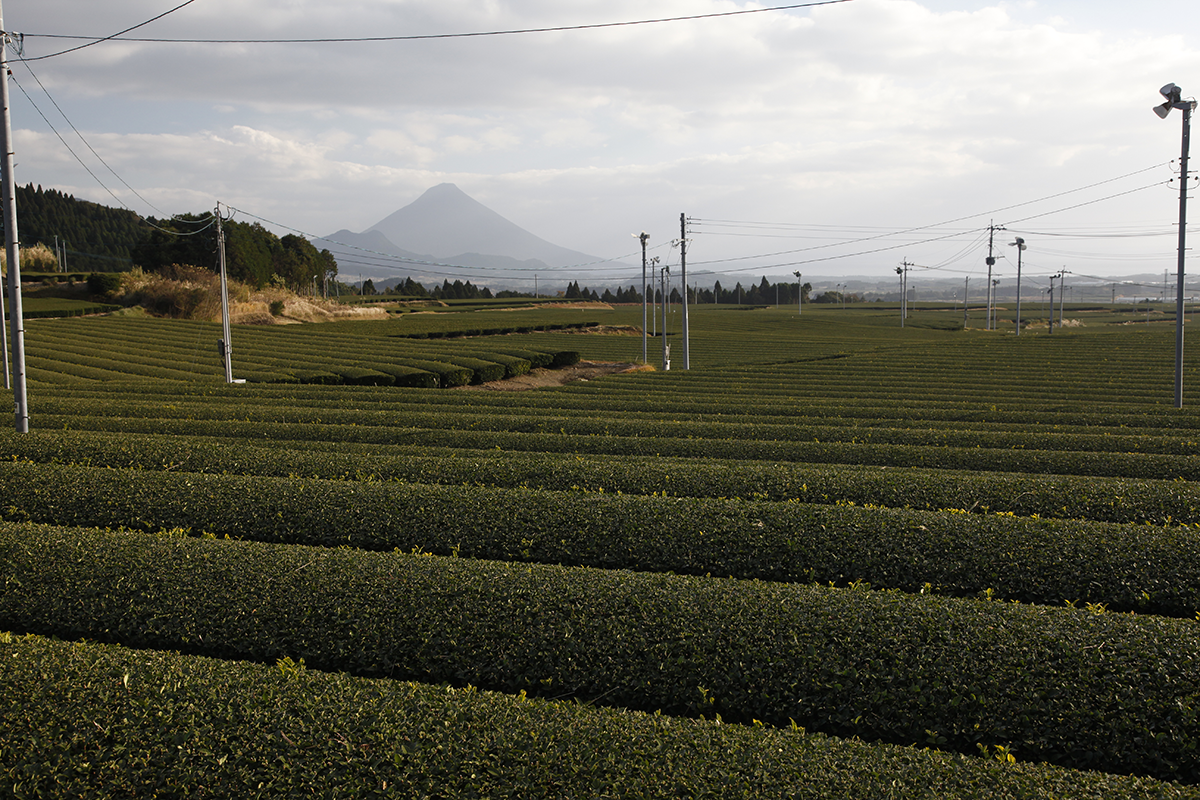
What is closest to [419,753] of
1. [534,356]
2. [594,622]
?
[594,622]

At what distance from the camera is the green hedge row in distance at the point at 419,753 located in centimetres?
442

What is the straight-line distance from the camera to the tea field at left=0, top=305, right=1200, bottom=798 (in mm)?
4641

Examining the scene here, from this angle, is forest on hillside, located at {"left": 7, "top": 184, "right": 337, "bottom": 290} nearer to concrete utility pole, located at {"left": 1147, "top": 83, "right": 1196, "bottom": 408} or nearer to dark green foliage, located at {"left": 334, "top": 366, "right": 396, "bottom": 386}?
dark green foliage, located at {"left": 334, "top": 366, "right": 396, "bottom": 386}

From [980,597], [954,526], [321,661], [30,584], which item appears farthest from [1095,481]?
[30,584]

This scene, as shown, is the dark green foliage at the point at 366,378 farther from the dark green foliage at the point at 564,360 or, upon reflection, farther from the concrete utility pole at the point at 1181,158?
the concrete utility pole at the point at 1181,158

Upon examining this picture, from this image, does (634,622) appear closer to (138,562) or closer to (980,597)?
(980,597)

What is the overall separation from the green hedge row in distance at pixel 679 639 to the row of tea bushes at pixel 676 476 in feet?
12.1

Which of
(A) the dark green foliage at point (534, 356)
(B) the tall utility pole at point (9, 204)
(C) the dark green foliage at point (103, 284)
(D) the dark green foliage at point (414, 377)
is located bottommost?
(D) the dark green foliage at point (414, 377)

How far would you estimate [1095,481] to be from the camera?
36.2ft

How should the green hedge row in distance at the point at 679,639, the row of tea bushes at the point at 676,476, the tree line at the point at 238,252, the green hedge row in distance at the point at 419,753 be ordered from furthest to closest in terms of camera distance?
the tree line at the point at 238,252
the row of tea bushes at the point at 676,476
the green hedge row in distance at the point at 679,639
the green hedge row in distance at the point at 419,753

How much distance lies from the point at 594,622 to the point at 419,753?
6.45ft

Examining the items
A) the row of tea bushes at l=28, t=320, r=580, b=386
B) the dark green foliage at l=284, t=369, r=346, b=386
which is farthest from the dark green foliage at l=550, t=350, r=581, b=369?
the dark green foliage at l=284, t=369, r=346, b=386

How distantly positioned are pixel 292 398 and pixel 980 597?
68.5 ft

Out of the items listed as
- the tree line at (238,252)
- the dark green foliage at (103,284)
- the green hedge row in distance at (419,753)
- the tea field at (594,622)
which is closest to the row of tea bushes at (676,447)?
the tea field at (594,622)
